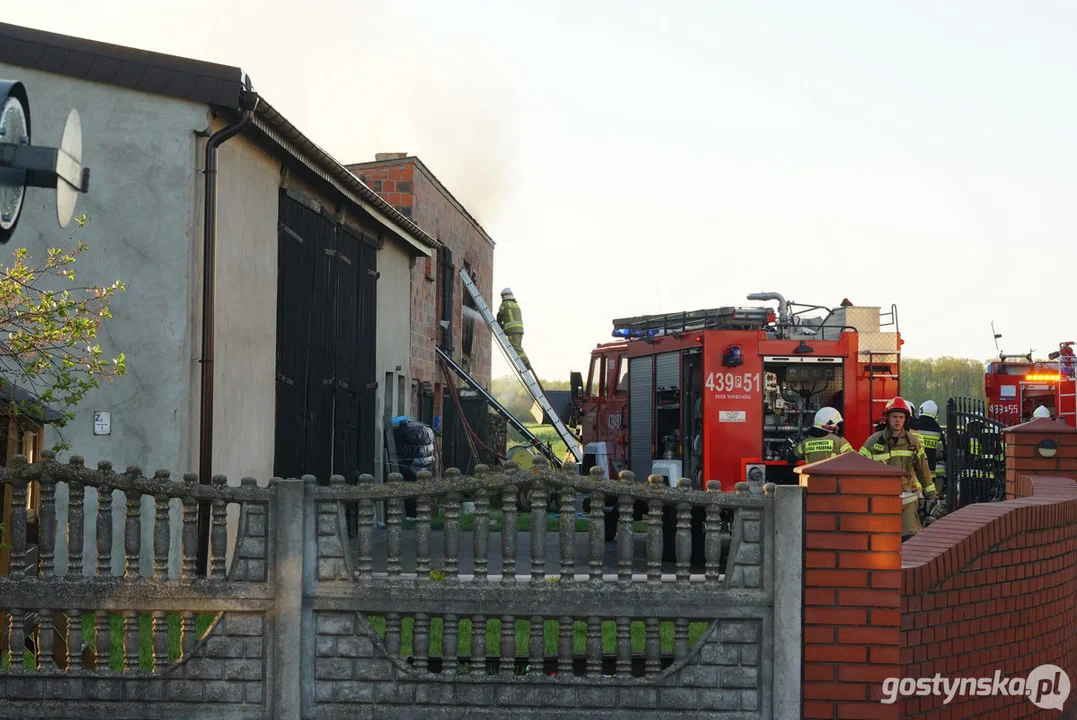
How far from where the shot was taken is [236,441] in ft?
38.1

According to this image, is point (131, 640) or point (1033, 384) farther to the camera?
point (1033, 384)

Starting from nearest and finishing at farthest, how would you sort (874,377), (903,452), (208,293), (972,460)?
(903,452)
(208,293)
(972,460)
(874,377)

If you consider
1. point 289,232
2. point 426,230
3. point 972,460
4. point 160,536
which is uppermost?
point 426,230

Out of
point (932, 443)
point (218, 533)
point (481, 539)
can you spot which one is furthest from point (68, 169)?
point (932, 443)

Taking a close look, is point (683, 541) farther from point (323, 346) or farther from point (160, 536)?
point (323, 346)

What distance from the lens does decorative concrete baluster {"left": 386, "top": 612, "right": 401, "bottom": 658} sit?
218 inches

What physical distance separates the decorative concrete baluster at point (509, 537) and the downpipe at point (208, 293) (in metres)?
5.61

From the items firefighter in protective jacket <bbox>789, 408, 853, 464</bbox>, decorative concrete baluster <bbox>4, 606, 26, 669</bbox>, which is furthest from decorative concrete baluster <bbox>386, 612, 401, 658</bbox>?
firefighter in protective jacket <bbox>789, 408, 853, 464</bbox>

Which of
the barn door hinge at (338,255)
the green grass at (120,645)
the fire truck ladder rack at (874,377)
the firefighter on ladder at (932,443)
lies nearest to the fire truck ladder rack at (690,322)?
the fire truck ladder rack at (874,377)

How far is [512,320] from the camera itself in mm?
28312

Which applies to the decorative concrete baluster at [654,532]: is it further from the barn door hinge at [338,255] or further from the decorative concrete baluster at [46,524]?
the barn door hinge at [338,255]

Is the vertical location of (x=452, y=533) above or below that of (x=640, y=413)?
below

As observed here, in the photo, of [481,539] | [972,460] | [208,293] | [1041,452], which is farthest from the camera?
[972,460]

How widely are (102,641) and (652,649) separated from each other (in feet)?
8.02
